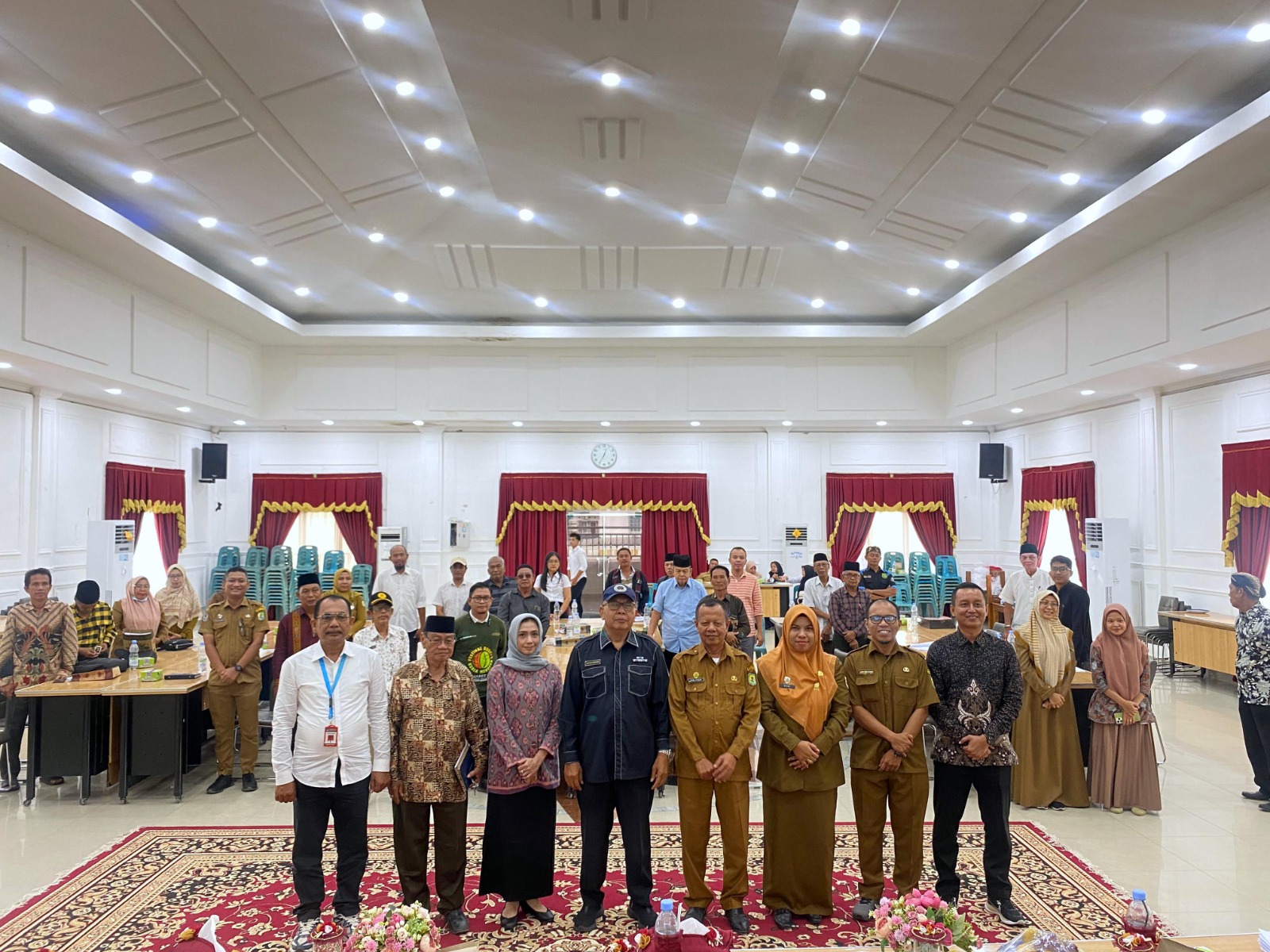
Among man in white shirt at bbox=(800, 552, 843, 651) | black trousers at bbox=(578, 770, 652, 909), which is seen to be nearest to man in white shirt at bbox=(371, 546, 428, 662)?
man in white shirt at bbox=(800, 552, 843, 651)

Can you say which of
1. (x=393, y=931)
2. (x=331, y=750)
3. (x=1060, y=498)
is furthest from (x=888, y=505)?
(x=393, y=931)

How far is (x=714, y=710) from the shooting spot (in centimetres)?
371

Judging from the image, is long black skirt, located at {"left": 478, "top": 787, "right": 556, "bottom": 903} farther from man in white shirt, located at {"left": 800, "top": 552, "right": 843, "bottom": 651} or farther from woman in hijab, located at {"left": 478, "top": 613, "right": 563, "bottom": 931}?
man in white shirt, located at {"left": 800, "top": 552, "right": 843, "bottom": 651}

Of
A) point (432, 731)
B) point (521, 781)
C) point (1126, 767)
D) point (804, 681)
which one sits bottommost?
point (1126, 767)

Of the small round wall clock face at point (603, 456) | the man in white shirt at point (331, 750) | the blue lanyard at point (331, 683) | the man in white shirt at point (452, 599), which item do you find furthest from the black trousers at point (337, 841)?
the small round wall clock face at point (603, 456)

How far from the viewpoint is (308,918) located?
3.54m

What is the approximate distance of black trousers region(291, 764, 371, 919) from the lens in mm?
3523

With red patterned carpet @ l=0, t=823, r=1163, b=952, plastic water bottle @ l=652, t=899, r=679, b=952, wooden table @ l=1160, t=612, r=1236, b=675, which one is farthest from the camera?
wooden table @ l=1160, t=612, r=1236, b=675

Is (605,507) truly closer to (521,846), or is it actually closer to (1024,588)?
(1024,588)

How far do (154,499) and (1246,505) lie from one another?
1396 cm

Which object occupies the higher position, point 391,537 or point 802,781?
point 391,537

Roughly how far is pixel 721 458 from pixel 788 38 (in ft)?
28.1

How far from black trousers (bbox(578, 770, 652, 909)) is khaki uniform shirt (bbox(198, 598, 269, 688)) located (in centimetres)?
329

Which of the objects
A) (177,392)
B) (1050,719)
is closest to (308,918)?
(1050,719)
